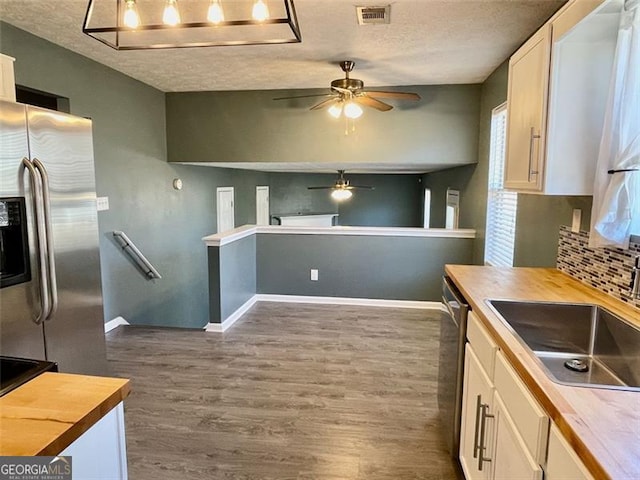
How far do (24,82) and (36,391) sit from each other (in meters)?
2.92

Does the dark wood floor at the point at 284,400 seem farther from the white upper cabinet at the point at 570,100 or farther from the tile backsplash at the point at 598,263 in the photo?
the white upper cabinet at the point at 570,100

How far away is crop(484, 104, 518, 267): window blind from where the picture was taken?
3.44 metres

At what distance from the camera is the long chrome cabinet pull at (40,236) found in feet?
6.33

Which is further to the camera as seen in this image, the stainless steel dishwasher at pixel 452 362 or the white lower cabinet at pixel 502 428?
the stainless steel dishwasher at pixel 452 362

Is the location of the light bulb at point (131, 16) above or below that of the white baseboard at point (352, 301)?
above

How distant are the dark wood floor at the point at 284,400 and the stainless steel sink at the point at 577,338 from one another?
833mm

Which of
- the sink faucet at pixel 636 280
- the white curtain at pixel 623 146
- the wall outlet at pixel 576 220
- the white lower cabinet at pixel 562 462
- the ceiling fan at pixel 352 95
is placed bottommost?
the white lower cabinet at pixel 562 462

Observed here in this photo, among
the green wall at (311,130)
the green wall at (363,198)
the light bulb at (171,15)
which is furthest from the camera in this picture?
the green wall at (363,198)

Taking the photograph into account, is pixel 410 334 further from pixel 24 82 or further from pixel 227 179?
pixel 227 179

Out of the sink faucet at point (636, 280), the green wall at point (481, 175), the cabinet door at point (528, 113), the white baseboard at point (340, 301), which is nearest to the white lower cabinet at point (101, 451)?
the sink faucet at point (636, 280)

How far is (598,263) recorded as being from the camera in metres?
1.99

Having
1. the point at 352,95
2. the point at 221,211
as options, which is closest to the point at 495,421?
the point at 352,95

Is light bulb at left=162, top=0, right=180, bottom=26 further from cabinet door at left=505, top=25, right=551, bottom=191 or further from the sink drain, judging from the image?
the sink drain

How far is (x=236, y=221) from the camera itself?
752cm
